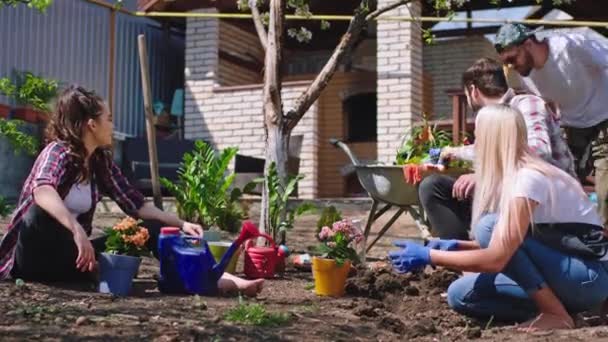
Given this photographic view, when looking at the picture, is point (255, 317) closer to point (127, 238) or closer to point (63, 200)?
point (127, 238)

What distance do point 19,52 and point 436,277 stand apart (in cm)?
766

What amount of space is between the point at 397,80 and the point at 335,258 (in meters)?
6.43

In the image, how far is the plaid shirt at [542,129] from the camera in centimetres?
340

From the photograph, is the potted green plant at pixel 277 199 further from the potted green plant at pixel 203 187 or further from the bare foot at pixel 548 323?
the bare foot at pixel 548 323

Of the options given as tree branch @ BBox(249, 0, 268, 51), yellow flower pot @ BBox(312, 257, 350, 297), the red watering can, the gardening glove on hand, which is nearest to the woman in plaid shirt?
yellow flower pot @ BBox(312, 257, 350, 297)

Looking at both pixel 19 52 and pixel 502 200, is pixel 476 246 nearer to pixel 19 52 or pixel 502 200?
pixel 502 200

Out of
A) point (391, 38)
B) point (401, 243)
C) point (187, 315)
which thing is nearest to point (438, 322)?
point (401, 243)

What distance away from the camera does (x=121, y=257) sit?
3361mm

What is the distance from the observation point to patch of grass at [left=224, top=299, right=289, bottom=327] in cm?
279

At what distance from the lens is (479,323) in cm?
324

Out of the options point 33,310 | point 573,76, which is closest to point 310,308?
point 33,310

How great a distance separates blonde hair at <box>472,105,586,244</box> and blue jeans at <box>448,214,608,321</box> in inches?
5.8

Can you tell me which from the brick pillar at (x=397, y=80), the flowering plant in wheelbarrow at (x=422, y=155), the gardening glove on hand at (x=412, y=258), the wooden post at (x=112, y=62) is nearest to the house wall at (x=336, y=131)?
the brick pillar at (x=397, y=80)

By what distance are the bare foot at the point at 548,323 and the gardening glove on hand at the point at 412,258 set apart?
43 cm
